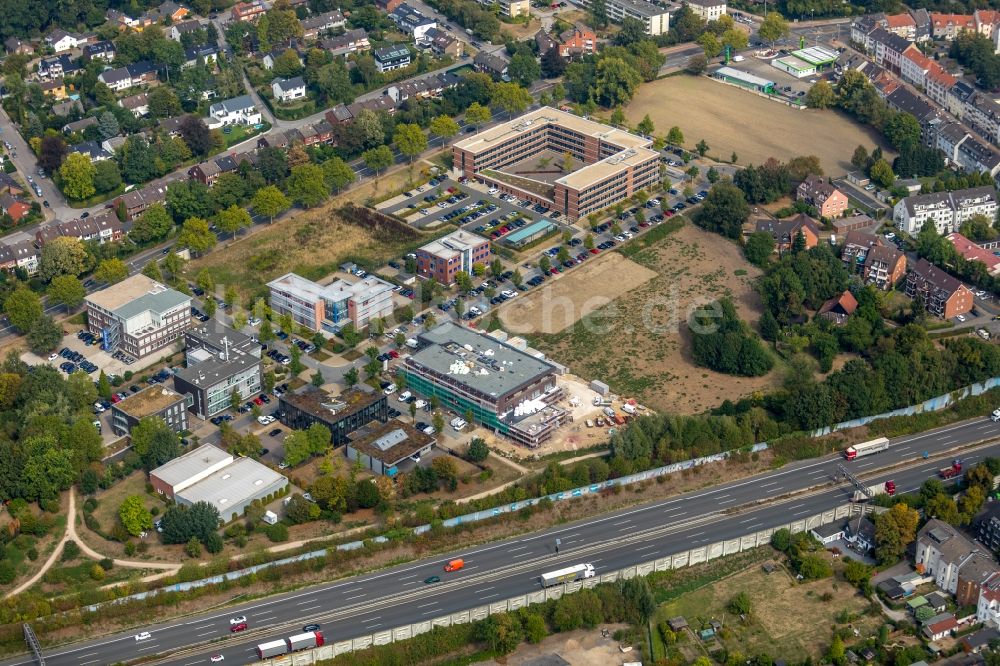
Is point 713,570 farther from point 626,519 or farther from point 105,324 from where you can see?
point 105,324

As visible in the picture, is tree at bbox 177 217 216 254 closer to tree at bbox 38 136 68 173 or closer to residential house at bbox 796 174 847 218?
tree at bbox 38 136 68 173

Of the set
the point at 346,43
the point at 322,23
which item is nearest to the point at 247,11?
the point at 322,23

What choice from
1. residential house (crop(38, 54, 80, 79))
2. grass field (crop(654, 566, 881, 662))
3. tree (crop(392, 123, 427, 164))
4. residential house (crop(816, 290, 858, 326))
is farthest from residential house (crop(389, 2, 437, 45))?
grass field (crop(654, 566, 881, 662))

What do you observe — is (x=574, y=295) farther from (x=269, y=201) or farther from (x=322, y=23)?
(x=322, y=23)

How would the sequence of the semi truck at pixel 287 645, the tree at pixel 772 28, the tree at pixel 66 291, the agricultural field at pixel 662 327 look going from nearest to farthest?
1. the semi truck at pixel 287 645
2. the agricultural field at pixel 662 327
3. the tree at pixel 66 291
4. the tree at pixel 772 28

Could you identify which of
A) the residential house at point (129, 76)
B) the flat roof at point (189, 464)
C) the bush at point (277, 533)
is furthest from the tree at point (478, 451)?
the residential house at point (129, 76)

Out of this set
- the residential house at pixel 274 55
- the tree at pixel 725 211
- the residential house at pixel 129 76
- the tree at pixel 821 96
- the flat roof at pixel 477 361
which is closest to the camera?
the flat roof at pixel 477 361

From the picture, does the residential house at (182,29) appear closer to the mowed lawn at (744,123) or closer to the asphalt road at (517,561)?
the mowed lawn at (744,123)
